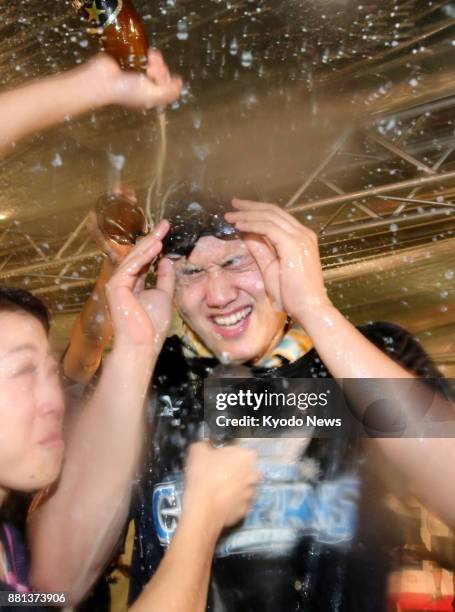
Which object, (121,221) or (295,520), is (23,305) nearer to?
(121,221)

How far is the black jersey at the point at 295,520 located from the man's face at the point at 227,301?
6 cm

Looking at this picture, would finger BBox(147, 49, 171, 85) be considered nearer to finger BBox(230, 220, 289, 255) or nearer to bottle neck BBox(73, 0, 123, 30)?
bottle neck BBox(73, 0, 123, 30)

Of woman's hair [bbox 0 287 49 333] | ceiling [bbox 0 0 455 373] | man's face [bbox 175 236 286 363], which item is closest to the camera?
woman's hair [bbox 0 287 49 333]

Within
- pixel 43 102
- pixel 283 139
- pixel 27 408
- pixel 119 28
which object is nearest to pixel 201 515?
pixel 27 408

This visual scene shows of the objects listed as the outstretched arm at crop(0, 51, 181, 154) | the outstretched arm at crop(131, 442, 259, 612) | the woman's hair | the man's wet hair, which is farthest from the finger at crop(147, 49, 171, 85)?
the outstretched arm at crop(131, 442, 259, 612)

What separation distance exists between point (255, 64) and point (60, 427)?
3.50ft

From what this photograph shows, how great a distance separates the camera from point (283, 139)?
1478 mm

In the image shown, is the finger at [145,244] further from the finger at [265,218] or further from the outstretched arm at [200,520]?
the outstretched arm at [200,520]

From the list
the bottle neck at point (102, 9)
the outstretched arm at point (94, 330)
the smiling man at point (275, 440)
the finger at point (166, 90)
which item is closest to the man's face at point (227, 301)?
the smiling man at point (275, 440)

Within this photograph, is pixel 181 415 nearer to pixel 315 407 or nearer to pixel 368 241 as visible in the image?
pixel 315 407

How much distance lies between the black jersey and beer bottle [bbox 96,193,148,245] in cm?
21

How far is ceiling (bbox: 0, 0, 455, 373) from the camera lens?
45.1 inches

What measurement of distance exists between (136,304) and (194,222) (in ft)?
0.61

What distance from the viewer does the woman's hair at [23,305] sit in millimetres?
625
